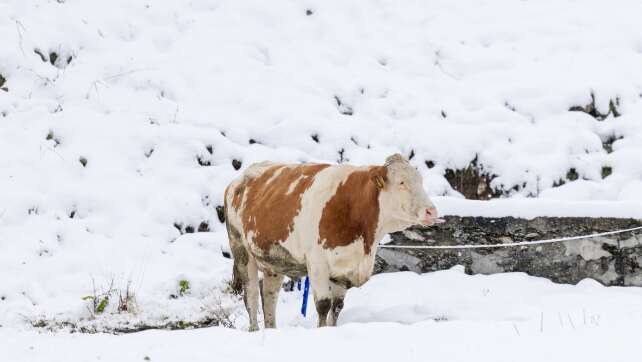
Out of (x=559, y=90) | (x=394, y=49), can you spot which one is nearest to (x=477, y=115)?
(x=559, y=90)

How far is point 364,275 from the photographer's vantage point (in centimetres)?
474

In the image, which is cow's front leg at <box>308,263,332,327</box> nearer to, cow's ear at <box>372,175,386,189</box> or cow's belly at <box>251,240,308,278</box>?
cow's belly at <box>251,240,308,278</box>

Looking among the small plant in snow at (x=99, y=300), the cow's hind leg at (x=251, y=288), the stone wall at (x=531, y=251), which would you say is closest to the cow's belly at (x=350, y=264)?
the cow's hind leg at (x=251, y=288)

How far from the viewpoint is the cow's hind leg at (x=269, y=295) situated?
5.60 m

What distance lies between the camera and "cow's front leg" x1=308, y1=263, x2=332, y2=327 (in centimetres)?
474

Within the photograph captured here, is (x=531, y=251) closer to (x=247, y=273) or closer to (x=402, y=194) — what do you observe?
(x=402, y=194)

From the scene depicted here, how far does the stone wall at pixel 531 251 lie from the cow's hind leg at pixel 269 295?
1527 millimetres

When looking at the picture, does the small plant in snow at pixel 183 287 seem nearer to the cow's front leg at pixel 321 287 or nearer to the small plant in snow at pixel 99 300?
the small plant in snow at pixel 99 300

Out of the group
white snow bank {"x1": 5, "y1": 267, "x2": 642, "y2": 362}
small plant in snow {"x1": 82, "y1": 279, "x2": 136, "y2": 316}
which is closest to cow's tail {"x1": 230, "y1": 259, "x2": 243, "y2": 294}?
small plant in snow {"x1": 82, "y1": 279, "x2": 136, "y2": 316}

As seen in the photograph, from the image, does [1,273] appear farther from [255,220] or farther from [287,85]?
[287,85]

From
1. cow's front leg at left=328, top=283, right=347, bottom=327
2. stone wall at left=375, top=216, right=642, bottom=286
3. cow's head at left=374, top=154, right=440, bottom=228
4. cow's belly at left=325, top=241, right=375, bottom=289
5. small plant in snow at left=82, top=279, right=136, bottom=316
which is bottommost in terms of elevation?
small plant in snow at left=82, top=279, right=136, bottom=316

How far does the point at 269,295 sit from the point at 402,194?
153 centimetres

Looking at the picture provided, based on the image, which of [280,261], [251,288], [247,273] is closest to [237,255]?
[247,273]

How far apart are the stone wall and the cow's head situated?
2.15 m
